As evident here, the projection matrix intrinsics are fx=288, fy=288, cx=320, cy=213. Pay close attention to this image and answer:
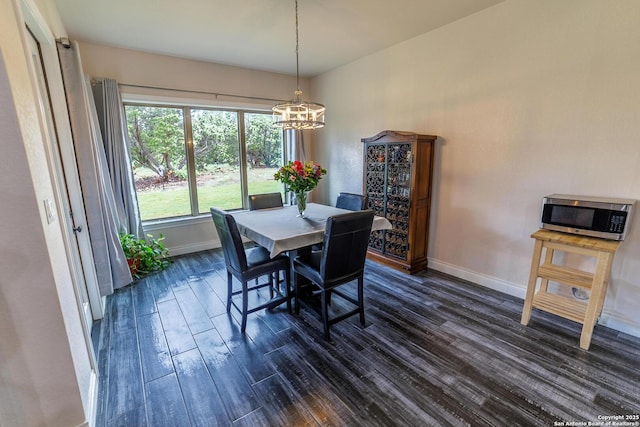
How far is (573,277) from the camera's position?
89.4 inches

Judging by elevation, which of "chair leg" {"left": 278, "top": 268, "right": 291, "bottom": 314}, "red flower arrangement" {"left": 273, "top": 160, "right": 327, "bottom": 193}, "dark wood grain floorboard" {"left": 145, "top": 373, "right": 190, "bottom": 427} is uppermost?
"red flower arrangement" {"left": 273, "top": 160, "right": 327, "bottom": 193}

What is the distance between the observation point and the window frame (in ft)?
12.6

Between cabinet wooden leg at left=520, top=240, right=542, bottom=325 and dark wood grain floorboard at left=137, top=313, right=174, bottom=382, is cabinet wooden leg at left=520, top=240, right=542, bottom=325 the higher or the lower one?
the higher one

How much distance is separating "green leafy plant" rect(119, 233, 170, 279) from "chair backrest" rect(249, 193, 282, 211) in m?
1.51

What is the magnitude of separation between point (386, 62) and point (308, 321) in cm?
333

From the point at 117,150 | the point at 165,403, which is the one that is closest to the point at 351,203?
the point at 165,403

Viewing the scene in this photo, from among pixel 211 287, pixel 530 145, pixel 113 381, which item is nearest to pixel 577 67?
pixel 530 145

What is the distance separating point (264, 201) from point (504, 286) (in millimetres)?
2818

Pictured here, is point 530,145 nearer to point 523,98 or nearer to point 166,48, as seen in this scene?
point 523,98

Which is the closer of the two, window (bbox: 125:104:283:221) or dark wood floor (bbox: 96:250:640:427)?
dark wood floor (bbox: 96:250:640:427)

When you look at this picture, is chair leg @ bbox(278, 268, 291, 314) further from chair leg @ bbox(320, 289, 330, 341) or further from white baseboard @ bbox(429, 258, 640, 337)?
white baseboard @ bbox(429, 258, 640, 337)

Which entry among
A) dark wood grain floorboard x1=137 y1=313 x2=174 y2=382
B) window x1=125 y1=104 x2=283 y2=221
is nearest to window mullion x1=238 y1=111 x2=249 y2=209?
window x1=125 y1=104 x2=283 y2=221

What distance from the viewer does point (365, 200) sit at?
3.14 m

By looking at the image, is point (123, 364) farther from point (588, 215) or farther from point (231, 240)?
point (588, 215)
